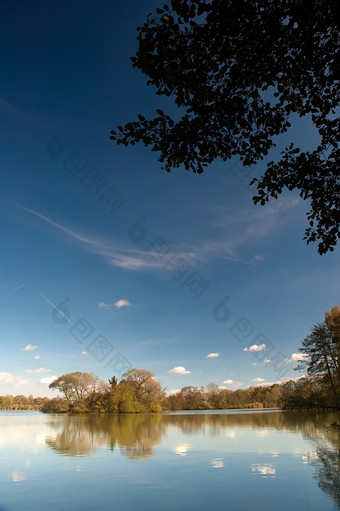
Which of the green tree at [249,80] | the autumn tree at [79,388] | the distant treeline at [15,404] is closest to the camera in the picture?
the green tree at [249,80]

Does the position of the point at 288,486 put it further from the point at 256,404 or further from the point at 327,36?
the point at 256,404

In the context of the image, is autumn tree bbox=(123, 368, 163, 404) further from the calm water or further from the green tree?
the green tree

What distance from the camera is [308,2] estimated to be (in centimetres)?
383

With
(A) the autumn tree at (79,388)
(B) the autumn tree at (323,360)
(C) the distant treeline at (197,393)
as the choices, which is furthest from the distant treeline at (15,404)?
(B) the autumn tree at (323,360)

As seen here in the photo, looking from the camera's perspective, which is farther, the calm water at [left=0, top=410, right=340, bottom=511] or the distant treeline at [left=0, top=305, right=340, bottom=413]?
the distant treeline at [left=0, top=305, right=340, bottom=413]

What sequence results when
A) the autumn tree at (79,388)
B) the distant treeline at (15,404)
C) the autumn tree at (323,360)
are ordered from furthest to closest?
the distant treeline at (15,404) < the autumn tree at (79,388) < the autumn tree at (323,360)

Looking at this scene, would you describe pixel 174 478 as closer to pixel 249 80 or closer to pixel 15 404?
pixel 249 80

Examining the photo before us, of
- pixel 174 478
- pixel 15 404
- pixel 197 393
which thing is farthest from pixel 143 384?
pixel 15 404

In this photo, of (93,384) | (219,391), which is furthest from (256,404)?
(93,384)

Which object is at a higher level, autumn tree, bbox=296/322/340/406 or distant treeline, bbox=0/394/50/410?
autumn tree, bbox=296/322/340/406

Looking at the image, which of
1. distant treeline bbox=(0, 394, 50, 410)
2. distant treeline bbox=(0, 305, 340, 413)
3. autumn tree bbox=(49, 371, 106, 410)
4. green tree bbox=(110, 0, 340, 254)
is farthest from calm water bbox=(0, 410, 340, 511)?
distant treeline bbox=(0, 394, 50, 410)

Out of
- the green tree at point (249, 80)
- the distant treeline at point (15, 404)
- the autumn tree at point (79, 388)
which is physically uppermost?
the green tree at point (249, 80)

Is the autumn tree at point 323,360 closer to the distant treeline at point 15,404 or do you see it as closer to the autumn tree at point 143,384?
the autumn tree at point 143,384

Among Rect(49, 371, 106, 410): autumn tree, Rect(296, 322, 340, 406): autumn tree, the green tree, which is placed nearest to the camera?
the green tree
